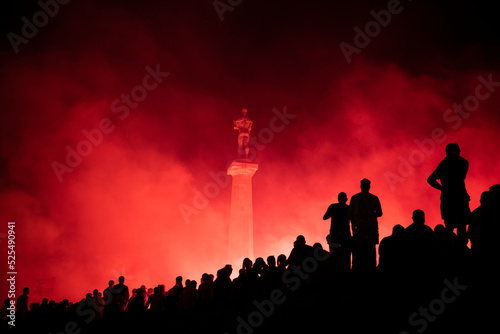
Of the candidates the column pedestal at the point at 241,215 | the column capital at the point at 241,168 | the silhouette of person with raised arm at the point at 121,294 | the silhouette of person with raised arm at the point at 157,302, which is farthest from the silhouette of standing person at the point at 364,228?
the column capital at the point at 241,168

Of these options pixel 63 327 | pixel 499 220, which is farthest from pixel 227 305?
pixel 499 220

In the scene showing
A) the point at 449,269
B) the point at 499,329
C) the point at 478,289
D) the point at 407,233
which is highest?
the point at 407,233

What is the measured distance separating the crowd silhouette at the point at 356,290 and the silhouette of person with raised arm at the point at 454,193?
2 centimetres

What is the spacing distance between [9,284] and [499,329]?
33.3 metres

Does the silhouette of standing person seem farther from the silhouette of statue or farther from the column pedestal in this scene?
the silhouette of statue

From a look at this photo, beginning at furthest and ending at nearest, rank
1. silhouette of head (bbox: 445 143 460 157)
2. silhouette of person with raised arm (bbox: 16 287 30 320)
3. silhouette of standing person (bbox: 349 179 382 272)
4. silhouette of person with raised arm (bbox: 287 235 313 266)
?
silhouette of person with raised arm (bbox: 16 287 30 320) → silhouette of person with raised arm (bbox: 287 235 313 266) → silhouette of standing person (bbox: 349 179 382 272) → silhouette of head (bbox: 445 143 460 157)

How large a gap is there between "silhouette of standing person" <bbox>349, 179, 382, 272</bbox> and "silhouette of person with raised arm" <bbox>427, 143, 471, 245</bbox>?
1.53m

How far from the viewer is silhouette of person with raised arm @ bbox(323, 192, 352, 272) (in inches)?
382

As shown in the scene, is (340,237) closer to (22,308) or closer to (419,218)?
(419,218)

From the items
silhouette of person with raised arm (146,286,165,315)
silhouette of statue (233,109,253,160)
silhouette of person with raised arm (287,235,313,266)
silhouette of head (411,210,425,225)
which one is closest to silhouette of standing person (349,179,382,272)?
silhouette of person with raised arm (287,235,313,266)

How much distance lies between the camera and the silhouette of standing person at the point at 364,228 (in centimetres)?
946

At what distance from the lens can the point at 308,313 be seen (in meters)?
7.58

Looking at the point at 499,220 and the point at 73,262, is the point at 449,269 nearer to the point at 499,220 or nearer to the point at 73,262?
the point at 499,220

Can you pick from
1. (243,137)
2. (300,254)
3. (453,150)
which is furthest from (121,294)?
(243,137)
